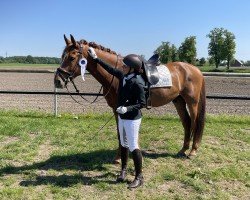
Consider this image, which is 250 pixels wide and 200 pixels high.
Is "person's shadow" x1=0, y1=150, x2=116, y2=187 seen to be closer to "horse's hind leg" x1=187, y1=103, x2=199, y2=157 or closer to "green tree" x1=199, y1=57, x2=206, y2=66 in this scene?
"horse's hind leg" x1=187, y1=103, x2=199, y2=157

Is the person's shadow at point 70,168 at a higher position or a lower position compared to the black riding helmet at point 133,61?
lower

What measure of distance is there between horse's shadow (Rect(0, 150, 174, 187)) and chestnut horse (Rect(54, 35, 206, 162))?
0.41 metres

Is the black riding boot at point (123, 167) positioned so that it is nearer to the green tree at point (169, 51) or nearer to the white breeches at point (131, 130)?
the white breeches at point (131, 130)

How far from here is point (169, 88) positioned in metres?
6.02

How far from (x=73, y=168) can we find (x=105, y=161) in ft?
2.06

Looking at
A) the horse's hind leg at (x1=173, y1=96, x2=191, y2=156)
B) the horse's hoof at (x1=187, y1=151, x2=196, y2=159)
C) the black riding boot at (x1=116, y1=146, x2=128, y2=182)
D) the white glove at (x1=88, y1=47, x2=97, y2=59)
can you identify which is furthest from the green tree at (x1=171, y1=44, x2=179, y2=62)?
the black riding boot at (x1=116, y1=146, x2=128, y2=182)

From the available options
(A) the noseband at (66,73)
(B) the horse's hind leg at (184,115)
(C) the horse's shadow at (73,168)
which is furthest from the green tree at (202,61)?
(A) the noseband at (66,73)

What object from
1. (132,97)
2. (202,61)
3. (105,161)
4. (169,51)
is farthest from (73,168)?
(202,61)

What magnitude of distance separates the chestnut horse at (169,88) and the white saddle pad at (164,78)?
3.2 inches

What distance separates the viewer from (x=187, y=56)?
66312 millimetres

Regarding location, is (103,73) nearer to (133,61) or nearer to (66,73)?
(66,73)

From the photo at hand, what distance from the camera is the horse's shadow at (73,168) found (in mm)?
5121

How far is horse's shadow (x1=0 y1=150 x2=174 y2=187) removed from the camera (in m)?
5.12

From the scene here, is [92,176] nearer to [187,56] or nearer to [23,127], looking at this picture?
[23,127]
